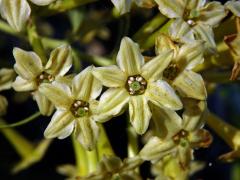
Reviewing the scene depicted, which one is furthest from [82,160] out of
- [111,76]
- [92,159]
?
[111,76]

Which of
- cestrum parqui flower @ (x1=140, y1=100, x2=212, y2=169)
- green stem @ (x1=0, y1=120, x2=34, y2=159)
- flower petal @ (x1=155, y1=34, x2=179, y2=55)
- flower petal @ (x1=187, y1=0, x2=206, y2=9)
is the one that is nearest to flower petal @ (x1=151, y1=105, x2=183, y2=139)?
cestrum parqui flower @ (x1=140, y1=100, x2=212, y2=169)

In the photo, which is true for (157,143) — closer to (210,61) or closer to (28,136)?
(210,61)

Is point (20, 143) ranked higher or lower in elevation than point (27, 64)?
lower

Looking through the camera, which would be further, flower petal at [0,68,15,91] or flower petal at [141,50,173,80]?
flower petal at [0,68,15,91]

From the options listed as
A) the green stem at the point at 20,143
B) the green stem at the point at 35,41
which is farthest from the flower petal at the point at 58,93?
the green stem at the point at 20,143

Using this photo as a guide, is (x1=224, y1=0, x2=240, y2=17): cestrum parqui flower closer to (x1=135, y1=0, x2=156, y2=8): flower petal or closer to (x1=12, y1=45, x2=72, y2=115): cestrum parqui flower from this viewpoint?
(x1=135, y1=0, x2=156, y2=8): flower petal

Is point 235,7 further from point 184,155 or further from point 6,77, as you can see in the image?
point 6,77

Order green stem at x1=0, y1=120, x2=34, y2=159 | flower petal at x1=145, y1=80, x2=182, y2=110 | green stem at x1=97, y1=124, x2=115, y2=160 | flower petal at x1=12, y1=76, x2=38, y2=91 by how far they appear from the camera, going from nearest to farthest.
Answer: flower petal at x1=145, y1=80, x2=182, y2=110
flower petal at x1=12, y1=76, x2=38, y2=91
green stem at x1=97, y1=124, x2=115, y2=160
green stem at x1=0, y1=120, x2=34, y2=159
